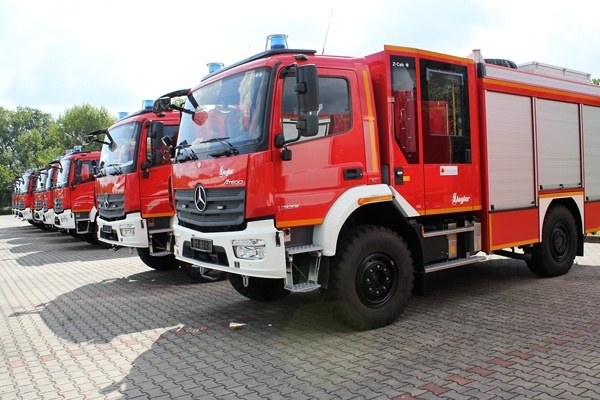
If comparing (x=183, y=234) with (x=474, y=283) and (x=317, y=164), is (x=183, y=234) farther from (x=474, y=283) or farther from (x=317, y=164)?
(x=474, y=283)

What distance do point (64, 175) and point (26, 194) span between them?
10.3 meters

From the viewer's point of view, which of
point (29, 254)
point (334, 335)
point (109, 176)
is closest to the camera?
point (334, 335)

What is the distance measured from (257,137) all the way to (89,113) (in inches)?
2353

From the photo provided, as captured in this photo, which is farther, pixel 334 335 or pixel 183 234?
pixel 183 234

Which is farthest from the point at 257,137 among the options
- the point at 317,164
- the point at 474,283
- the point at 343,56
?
the point at 474,283

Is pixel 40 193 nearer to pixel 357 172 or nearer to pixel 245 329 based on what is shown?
pixel 245 329

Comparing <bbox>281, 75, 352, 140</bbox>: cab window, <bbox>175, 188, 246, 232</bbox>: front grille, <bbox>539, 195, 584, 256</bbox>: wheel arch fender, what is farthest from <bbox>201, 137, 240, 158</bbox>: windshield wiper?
<bbox>539, 195, 584, 256</bbox>: wheel arch fender

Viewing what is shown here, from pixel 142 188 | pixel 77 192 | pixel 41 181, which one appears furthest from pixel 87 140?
pixel 41 181

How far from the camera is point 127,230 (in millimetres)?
8438

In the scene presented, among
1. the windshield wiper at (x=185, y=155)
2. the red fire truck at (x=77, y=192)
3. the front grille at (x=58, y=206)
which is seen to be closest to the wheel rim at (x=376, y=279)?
the windshield wiper at (x=185, y=155)

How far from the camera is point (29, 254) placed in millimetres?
14594

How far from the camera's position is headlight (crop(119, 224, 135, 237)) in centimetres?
833

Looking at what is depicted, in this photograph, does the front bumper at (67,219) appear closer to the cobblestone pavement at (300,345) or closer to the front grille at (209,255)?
the cobblestone pavement at (300,345)

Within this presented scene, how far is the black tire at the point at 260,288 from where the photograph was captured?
21.4 ft
